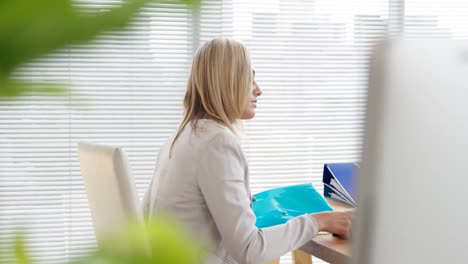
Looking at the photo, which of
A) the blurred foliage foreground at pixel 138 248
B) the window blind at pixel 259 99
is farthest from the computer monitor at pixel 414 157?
the window blind at pixel 259 99

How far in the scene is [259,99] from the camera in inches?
153

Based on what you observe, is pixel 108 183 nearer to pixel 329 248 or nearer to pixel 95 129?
pixel 329 248

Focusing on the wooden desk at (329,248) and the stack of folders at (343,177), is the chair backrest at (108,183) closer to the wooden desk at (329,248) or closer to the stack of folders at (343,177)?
the wooden desk at (329,248)

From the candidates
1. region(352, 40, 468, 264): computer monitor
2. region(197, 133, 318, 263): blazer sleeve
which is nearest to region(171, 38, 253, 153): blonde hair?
region(197, 133, 318, 263): blazer sleeve

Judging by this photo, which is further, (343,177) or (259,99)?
(259,99)

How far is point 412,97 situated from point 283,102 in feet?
11.3

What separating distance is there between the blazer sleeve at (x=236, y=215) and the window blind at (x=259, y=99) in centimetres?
150

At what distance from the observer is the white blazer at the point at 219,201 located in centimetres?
197

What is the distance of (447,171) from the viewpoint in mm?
508

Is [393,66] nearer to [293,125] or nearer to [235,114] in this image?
[235,114]

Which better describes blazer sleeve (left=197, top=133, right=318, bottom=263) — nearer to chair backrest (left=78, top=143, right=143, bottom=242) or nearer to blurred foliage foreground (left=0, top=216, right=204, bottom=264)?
chair backrest (left=78, top=143, right=143, bottom=242)

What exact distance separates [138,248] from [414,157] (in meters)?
0.41

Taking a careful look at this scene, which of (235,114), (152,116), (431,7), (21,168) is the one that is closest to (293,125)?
(152,116)

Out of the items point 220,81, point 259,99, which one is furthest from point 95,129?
point 220,81
